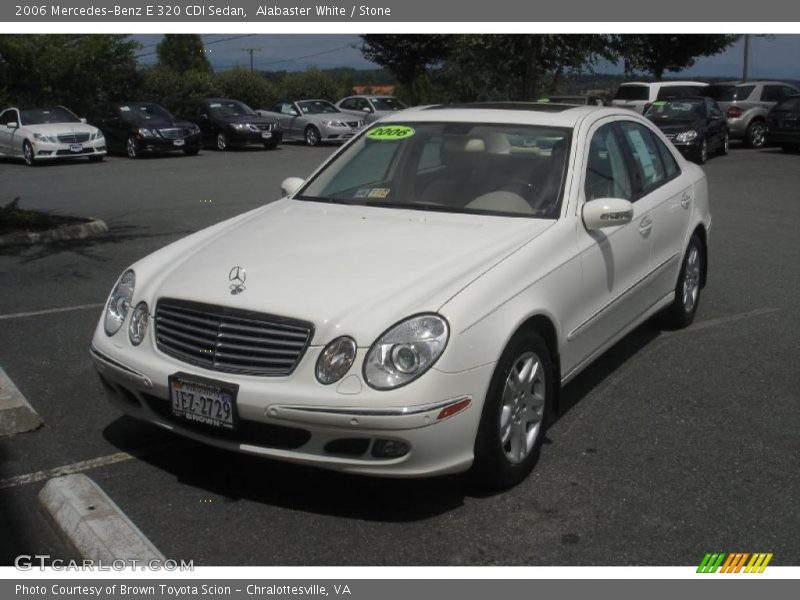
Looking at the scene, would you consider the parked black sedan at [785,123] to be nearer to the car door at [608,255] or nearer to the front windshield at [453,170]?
the car door at [608,255]

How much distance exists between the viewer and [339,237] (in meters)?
4.80

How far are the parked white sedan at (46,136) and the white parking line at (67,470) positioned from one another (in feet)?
60.9

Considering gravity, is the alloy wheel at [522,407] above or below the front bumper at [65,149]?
above

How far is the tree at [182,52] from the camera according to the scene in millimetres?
58562

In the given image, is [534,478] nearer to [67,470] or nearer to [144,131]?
[67,470]

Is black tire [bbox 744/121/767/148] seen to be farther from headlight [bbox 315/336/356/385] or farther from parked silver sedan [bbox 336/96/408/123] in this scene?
headlight [bbox 315/336/356/385]

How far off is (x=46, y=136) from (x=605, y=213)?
63.3 feet

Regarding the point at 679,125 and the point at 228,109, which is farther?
the point at 228,109

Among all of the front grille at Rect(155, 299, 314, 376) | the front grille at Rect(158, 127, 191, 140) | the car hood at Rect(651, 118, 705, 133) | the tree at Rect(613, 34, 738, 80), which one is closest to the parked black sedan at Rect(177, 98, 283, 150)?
the front grille at Rect(158, 127, 191, 140)

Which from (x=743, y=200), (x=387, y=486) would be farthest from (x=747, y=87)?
(x=387, y=486)

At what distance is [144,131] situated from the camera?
2375 centimetres

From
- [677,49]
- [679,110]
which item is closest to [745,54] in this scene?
[677,49]

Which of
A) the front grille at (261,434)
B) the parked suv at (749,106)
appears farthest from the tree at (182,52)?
the front grille at (261,434)

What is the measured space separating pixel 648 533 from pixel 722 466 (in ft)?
2.79
